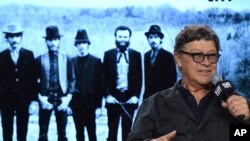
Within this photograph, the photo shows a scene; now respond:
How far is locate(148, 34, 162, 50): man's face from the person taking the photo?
7.93 ft

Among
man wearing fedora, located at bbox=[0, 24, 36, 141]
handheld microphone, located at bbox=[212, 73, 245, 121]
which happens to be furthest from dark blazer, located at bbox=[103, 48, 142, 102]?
handheld microphone, located at bbox=[212, 73, 245, 121]

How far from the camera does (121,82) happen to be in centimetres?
242

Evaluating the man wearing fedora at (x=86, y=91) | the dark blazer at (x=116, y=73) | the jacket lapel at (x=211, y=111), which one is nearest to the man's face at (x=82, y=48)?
the man wearing fedora at (x=86, y=91)

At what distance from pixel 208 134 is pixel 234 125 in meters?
0.08

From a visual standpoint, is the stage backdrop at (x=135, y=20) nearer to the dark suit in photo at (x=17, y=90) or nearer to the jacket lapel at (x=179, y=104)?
the dark suit in photo at (x=17, y=90)

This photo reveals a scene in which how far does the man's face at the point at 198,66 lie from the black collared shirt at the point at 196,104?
4 centimetres

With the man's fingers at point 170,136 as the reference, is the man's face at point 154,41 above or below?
above

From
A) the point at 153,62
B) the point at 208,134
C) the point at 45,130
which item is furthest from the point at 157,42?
the point at 208,134

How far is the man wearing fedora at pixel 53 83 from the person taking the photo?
2.39m

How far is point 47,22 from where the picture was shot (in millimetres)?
2383

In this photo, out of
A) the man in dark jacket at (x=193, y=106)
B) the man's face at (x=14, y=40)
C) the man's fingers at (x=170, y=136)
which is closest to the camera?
the man's fingers at (x=170, y=136)

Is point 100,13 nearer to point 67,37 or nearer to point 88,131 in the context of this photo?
point 67,37

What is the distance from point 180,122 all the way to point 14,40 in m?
1.27

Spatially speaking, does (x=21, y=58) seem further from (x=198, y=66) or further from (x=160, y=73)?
(x=198, y=66)
